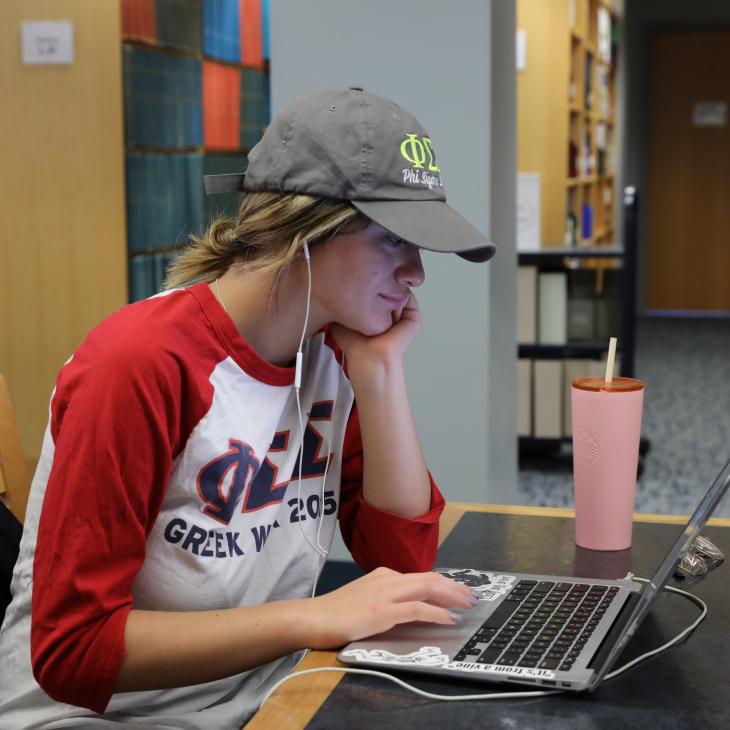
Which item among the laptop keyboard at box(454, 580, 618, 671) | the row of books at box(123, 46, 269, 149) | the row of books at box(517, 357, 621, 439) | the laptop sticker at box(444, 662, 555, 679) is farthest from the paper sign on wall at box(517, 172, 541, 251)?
the laptop sticker at box(444, 662, 555, 679)

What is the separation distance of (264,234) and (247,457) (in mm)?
227

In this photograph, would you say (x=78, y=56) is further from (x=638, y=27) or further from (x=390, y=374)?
(x=638, y=27)

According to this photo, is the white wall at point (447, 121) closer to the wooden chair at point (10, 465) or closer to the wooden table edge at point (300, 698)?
the wooden chair at point (10, 465)

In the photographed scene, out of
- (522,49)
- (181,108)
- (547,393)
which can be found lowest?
(547,393)

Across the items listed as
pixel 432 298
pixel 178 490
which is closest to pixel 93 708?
pixel 178 490

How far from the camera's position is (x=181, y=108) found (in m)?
3.61

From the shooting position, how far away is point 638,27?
919cm

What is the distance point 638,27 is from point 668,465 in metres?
5.70

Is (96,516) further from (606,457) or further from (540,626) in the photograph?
(606,457)

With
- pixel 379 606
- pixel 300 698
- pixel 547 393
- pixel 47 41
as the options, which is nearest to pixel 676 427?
pixel 547 393

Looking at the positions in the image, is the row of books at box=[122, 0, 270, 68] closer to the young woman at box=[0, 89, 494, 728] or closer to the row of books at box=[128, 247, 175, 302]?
the row of books at box=[128, 247, 175, 302]

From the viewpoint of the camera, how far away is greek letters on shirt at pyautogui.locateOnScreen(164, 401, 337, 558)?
1.09 metres

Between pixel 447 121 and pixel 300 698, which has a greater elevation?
pixel 447 121

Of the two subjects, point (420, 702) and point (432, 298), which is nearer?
point (420, 702)
